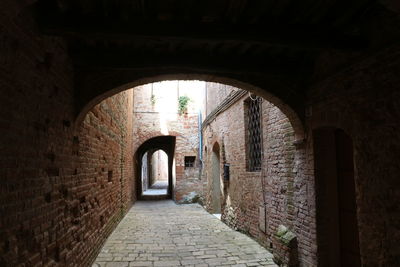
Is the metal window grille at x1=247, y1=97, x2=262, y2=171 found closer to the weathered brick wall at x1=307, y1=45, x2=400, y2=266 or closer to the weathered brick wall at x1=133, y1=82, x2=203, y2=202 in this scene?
the weathered brick wall at x1=307, y1=45, x2=400, y2=266

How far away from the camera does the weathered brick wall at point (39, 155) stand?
7.45 feet

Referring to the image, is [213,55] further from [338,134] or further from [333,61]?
[338,134]

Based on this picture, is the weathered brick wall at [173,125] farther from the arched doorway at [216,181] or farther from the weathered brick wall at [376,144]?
the weathered brick wall at [376,144]

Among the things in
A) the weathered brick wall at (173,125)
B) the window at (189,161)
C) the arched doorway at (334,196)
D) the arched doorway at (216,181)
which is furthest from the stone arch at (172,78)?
the window at (189,161)

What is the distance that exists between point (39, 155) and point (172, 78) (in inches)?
90.9

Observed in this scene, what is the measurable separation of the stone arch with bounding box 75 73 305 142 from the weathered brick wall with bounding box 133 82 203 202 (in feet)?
32.3

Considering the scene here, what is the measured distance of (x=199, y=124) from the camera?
14.8 m

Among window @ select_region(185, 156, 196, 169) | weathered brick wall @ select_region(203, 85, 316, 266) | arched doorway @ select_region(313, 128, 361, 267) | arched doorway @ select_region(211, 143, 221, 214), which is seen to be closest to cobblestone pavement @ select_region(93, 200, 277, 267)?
weathered brick wall @ select_region(203, 85, 316, 266)

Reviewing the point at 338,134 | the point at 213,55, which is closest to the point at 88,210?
the point at 213,55

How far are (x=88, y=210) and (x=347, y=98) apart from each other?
430cm

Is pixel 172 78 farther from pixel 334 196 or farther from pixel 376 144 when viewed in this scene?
pixel 334 196

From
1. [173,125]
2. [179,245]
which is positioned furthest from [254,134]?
[173,125]

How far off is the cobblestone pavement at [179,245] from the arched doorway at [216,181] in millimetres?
1730

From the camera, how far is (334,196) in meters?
4.45
